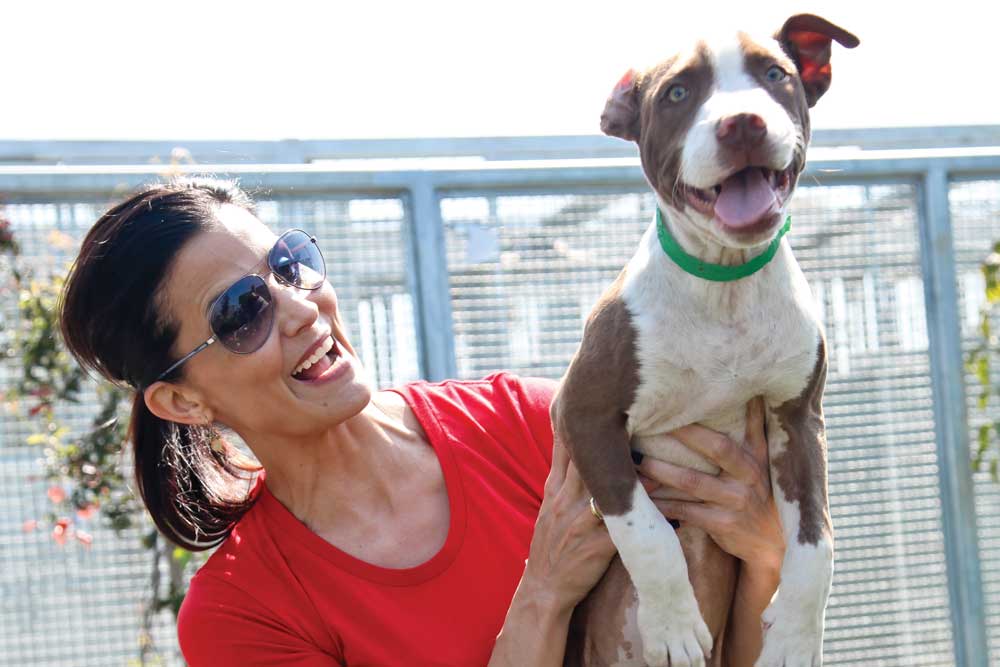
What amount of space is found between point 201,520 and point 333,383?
0.53 metres

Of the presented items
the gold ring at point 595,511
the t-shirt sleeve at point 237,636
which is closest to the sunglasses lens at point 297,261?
the t-shirt sleeve at point 237,636

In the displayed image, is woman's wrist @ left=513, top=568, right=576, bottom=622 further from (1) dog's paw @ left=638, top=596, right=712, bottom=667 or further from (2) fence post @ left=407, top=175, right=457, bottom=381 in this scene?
(2) fence post @ left=407, top=175, right=457, bottom=381

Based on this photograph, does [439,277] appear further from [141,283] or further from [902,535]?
[902,535]

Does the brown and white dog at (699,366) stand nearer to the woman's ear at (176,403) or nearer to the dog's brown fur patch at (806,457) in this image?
the dog's brown fur patch at (806,457)

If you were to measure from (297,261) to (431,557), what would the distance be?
0.73 m

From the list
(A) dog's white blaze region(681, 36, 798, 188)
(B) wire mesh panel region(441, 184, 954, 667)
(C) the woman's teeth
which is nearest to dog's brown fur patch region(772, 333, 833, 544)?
(A) dog's white blaze region(681, 36, 798, 188)

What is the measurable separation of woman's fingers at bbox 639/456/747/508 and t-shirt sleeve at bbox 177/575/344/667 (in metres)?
0.79

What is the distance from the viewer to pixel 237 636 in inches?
92.6

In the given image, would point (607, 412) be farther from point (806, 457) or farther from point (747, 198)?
point (747, 198)

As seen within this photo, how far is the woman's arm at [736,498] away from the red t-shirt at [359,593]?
1.32 ft

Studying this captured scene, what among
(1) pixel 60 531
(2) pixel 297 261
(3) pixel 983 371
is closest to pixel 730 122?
(2) pixel 297 261

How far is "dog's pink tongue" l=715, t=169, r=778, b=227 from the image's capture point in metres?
1.99

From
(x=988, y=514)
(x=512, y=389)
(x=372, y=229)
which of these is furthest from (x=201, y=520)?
(x=988, y=514)

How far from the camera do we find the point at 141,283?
8.10ft
